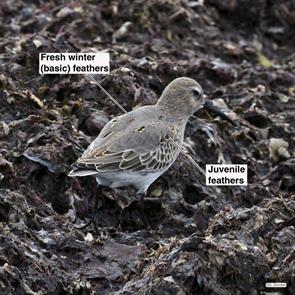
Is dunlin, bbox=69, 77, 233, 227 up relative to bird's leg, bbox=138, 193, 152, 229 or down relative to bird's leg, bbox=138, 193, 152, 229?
up

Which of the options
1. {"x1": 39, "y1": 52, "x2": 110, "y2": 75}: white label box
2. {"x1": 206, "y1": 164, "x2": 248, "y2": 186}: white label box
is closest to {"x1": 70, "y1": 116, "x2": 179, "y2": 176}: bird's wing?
{"x1": 206, "y1": 164, "x2": 248, "y2": 186}: white label box

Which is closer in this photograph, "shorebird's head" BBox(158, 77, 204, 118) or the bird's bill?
"shorebird's head" BBox(158, 77, 204, 118)

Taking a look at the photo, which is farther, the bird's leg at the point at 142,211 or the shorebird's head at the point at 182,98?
the shorebird's head at the point at 182,98

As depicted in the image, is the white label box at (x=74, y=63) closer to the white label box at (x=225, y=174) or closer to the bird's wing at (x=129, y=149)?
the bird's wing at (x=129, y=149)

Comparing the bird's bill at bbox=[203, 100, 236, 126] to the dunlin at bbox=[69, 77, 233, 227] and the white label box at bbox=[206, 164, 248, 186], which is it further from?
the white label box at bbox=[206, 164, 248, 186]

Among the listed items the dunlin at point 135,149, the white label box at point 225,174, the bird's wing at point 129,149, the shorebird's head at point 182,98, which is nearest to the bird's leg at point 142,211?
the dunlin at point 135,149

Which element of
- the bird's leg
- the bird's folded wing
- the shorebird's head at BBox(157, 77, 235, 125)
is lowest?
the bird's leg
